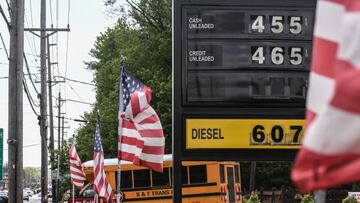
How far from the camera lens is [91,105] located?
63.2 m

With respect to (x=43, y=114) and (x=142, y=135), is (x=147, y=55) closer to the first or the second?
(x=43, y=114)

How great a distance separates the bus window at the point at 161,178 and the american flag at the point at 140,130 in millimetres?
12227

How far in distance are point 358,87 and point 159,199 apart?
75.3ft

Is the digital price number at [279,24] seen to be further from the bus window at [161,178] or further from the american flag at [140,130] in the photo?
the bus window at [161,178]

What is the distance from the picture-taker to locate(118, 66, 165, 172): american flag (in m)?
11.6

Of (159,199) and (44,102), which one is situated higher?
(44,102)

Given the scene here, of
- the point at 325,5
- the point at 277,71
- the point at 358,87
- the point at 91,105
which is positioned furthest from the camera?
the point at 91,105

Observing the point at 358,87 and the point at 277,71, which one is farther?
the point at 277,71

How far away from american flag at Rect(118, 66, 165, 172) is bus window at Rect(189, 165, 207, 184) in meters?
11.6

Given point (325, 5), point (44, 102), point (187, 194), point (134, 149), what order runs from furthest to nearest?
point (44, 102)
point (187, 194)
point (134, 149)
point (325, 5)

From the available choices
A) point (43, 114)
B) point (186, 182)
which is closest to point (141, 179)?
point (186, 182)

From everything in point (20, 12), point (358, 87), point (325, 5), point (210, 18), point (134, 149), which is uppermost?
point (20, 12)

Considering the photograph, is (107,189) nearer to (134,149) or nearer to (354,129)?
(134,149)

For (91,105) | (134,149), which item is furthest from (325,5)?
(91,105)
